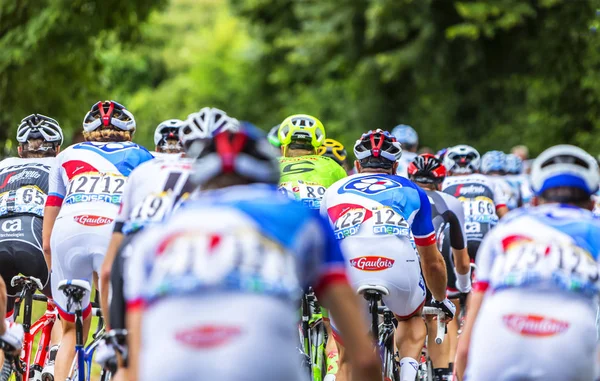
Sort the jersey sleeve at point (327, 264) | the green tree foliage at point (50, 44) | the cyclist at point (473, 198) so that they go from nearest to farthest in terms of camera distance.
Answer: the jersey sleeve at point (327, 264)
the cyclist at point (473, 198)
the green tree foliage at point (50, 44)

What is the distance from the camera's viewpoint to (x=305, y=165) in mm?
11609

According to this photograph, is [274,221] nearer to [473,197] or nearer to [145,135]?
[473,197]

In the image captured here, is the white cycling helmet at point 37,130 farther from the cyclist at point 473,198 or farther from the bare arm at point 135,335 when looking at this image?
the bare arm at point 135,335

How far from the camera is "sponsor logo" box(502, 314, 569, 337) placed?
18.5 ft

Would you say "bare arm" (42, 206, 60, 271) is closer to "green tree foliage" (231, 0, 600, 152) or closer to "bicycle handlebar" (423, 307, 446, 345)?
"bicycle handlebar" (423, 307, 446, 345)

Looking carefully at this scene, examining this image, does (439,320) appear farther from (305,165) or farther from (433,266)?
(305,165)

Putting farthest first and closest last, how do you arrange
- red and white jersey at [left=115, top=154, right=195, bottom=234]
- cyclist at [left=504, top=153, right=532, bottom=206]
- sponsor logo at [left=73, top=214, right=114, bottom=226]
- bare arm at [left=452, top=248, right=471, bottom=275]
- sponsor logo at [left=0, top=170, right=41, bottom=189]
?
cyclist at [left=504, top=153, right=532, bottom=206], bare arm at [left=452, top=248, right=471, bottom=275], sponsor logo at [left=0, top=170, right=41, bottom=189], sponsor logo at [left=73, top=214, right=114, bottom=226], red and white jersey at [left=115, top=154, right=195, bottom=234]

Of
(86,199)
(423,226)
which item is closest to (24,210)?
(86,199)

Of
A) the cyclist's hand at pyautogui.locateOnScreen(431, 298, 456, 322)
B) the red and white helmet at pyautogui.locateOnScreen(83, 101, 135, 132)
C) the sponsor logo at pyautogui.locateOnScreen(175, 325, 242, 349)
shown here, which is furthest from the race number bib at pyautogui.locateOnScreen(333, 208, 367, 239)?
the sponsor logo at pyautogui.locateOnScreen(175, 325, 242, 349)

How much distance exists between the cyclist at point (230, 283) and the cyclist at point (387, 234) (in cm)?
452

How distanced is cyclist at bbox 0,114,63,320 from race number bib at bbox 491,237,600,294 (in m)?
6.12

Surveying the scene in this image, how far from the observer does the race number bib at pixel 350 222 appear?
383 inches

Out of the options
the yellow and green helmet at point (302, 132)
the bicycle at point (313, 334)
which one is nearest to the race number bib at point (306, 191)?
the yellow and green helmet at point (302, 132)

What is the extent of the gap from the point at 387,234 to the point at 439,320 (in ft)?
6.31
